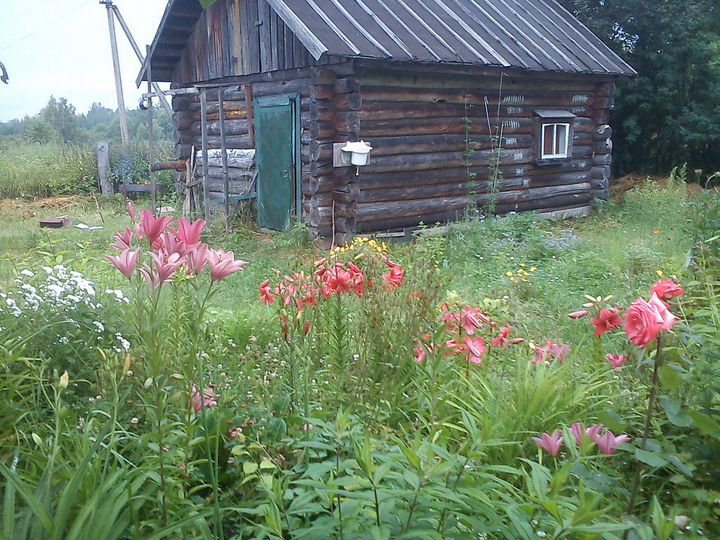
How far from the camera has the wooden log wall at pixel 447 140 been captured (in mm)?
9656

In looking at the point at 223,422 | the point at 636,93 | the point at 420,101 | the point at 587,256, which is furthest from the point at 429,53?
the point at 636,93

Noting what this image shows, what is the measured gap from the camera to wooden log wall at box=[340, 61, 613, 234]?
966 cm

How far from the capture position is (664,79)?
56.4 feet

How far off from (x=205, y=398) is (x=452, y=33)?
9.43 m

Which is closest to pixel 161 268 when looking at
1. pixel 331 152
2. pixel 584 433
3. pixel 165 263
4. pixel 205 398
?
pixel 165 263

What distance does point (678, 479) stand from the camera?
2.30 m

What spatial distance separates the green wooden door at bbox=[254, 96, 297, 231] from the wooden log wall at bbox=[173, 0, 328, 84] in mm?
614

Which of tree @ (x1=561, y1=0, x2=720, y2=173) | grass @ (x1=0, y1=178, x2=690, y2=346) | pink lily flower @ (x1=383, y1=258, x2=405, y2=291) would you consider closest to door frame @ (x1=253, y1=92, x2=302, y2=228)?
grass @ (x1=0, y1=178, x2=690, y2=346)

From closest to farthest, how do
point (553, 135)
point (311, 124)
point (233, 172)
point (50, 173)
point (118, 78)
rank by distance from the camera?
→ point (311, 124) → point (233, 172) → point (553, 135) → point (50, 173) → point (118, 78)

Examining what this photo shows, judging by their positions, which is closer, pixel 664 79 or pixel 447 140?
pixel 447 140

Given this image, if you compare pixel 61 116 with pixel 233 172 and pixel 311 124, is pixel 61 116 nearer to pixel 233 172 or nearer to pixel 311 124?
pixel 233 172

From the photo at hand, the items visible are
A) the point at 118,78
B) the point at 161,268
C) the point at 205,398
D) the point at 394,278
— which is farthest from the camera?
the point at 118,78

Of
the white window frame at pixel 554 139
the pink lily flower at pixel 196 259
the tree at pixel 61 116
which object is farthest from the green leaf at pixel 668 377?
the tree at pixel 61 116

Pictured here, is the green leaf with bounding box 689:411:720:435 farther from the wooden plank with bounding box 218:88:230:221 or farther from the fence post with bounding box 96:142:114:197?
the fence post with bounding box 96:142:114:197
